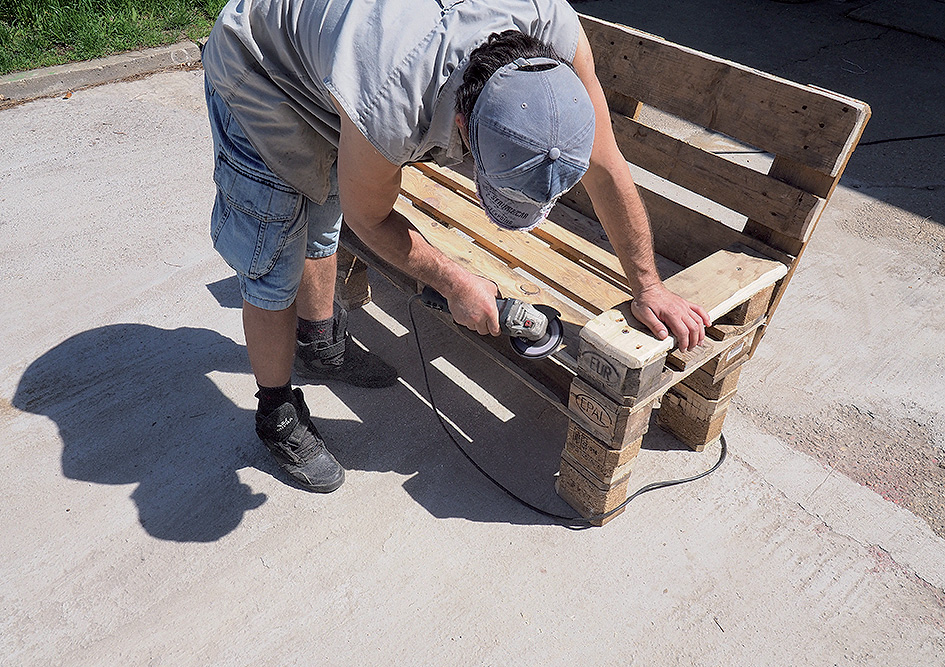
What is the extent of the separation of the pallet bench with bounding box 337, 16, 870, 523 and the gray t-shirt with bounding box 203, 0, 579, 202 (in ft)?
2.48

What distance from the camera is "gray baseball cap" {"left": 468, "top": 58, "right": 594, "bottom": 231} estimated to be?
4.55 feet

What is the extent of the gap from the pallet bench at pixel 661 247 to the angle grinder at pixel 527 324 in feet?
0.30

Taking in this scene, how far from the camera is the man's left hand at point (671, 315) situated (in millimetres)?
1959

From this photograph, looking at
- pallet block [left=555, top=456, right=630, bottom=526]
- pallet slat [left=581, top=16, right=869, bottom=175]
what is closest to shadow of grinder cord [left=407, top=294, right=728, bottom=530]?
pallet block [left=555, top=456, right=630, bottom=526]

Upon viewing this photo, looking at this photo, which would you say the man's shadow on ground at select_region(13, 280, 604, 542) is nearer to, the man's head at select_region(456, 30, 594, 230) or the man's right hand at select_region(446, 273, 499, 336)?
the man's right hand at select_region(446, 273, 499, 336)

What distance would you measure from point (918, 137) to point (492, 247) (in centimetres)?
379

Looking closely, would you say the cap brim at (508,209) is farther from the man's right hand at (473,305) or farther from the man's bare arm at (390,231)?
the man's right hand at (473,305)

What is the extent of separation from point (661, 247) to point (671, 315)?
0.87 meters

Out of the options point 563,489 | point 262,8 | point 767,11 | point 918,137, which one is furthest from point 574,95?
point 767,11

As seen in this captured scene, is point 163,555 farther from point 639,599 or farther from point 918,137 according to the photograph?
point 918,137

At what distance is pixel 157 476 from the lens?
244cm

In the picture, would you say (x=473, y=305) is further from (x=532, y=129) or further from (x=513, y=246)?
(x=513, y=246)

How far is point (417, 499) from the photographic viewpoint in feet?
7.88

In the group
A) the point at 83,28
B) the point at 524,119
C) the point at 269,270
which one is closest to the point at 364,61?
the point at 524,119
